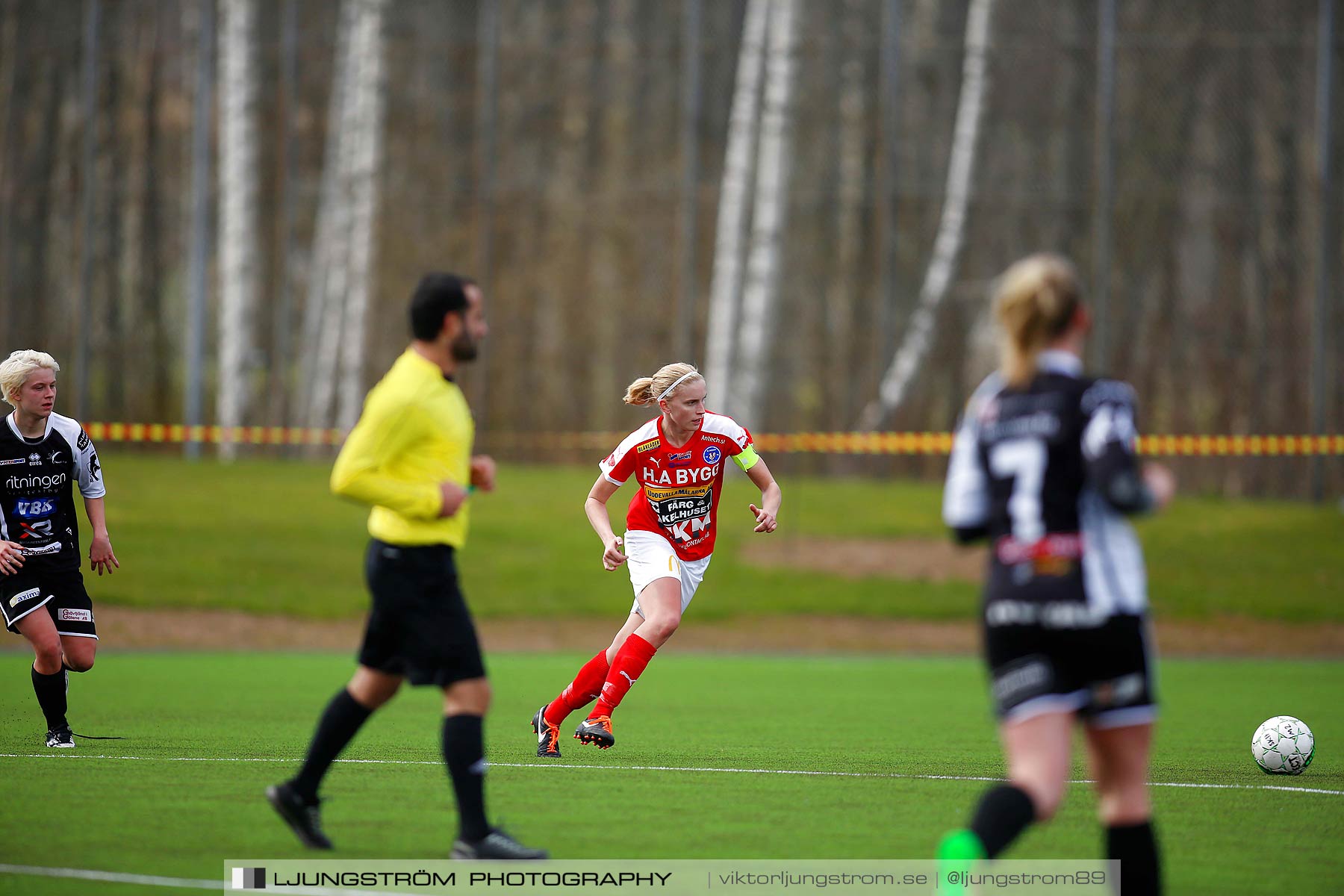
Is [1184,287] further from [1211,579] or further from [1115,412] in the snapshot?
[1115,412]

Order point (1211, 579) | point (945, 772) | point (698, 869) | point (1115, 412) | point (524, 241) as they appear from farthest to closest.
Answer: point (524, 241), point (1211, 579), point (945, 772), point (698, 869), point (1115, 412)

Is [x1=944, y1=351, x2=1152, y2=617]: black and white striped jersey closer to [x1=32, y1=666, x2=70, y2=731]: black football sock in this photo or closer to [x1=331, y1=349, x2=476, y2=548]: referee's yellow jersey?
[x1=331, y1=349, x2=476, y2=548]: referee's yellow jersey

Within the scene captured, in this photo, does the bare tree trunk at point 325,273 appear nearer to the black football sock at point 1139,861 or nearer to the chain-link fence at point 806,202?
the chain-link fence at point 806,202

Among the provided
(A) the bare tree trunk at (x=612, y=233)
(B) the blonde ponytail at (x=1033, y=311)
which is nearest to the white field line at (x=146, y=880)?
(B) the blonde ponytail at (x=1033, y=311)

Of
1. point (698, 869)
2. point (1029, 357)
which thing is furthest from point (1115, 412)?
point (698, 869)

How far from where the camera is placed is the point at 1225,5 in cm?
2572

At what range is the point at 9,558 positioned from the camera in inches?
343

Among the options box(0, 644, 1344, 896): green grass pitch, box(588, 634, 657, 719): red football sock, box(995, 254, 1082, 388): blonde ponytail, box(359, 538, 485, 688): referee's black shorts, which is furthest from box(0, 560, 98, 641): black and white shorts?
box(995, 254, 1082, 388): blonde ponytail

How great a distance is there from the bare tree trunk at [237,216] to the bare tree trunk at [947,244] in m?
10.7

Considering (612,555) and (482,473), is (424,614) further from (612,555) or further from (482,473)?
(612,555)

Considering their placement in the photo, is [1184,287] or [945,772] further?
[1184,287]

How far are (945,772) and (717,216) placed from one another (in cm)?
1865

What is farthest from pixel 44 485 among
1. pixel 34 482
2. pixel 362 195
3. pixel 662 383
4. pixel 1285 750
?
pixel 362 195

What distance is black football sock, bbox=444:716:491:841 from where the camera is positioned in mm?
5543
